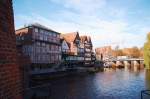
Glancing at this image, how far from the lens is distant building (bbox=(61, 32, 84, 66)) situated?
70912 mm

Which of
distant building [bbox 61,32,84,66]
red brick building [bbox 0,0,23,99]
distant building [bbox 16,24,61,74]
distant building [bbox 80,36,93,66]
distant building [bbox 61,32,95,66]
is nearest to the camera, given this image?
red brick building [bbox 0,0,23,99]

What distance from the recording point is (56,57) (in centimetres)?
6159

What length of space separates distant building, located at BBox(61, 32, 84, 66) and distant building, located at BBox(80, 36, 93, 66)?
3254 mm

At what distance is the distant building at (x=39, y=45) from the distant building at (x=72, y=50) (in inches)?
372

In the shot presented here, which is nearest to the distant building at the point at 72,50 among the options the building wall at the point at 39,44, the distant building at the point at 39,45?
the building wall at the point at 39,44

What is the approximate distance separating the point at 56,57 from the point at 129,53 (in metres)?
101

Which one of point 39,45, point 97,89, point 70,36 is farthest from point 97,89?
point 70,36

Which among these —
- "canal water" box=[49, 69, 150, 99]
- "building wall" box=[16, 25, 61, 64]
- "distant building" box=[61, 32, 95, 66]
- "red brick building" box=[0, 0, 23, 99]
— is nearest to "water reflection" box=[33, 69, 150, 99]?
"canal water" box=[49, 69, 150, 99]

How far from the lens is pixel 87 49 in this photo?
300ft

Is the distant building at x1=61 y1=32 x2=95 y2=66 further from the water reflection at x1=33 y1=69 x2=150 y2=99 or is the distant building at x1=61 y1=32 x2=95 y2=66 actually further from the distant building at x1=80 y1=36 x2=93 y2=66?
the water reflection at x1=33 y1=69 x2=150 y2=99

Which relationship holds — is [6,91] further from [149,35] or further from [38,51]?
[149,35]

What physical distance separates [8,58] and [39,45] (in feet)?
165

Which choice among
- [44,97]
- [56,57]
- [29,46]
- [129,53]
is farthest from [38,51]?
[129,53]

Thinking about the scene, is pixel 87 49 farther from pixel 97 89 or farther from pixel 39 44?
pixel 97 89
